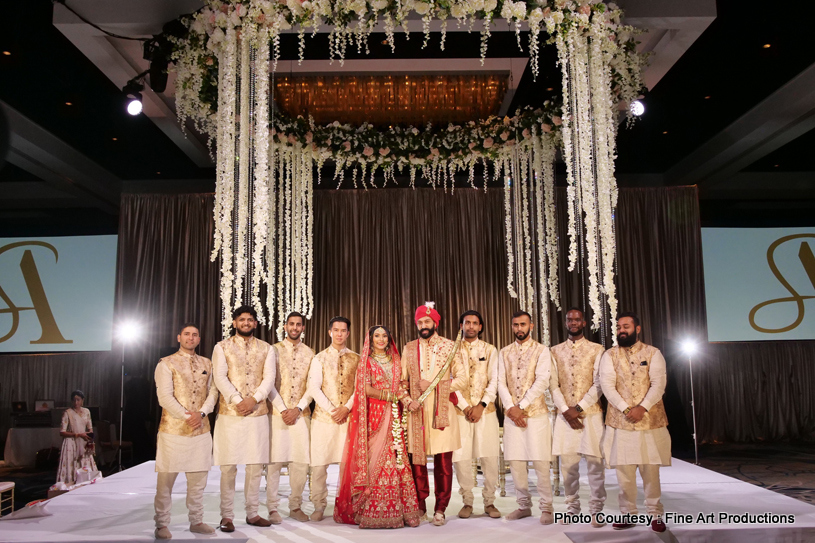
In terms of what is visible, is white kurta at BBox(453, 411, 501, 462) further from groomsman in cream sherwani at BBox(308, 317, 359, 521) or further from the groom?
groomsman in cream sherwani at BBox(308, 317, 359, 521)

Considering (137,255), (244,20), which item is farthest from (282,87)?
(137,255)

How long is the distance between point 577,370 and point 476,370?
2.66 ft

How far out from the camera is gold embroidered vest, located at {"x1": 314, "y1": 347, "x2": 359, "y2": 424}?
487cm

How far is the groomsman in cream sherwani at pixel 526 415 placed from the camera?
4738mm

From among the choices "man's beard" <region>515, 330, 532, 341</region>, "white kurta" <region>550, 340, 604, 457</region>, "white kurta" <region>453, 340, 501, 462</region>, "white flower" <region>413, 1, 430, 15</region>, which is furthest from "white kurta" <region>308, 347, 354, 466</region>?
"white flower" <region>413, 1, 430, 15</region>

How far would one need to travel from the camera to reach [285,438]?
482 cm

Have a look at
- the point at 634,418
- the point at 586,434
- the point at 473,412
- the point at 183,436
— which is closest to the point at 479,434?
the point at 473,412

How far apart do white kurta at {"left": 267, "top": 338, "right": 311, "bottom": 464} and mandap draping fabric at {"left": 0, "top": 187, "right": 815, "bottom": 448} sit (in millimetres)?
3709

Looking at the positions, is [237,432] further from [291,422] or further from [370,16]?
[370,16]

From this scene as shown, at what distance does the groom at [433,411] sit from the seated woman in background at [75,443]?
4.38 meters

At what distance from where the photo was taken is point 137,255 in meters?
8.77

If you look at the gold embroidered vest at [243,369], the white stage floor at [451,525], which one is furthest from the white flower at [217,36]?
the white stage floor at [451,525]

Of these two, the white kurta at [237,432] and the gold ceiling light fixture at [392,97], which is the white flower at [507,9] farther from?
the white kurta at [237,432]

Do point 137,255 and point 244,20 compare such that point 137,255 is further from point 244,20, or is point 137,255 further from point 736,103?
point 736,103
